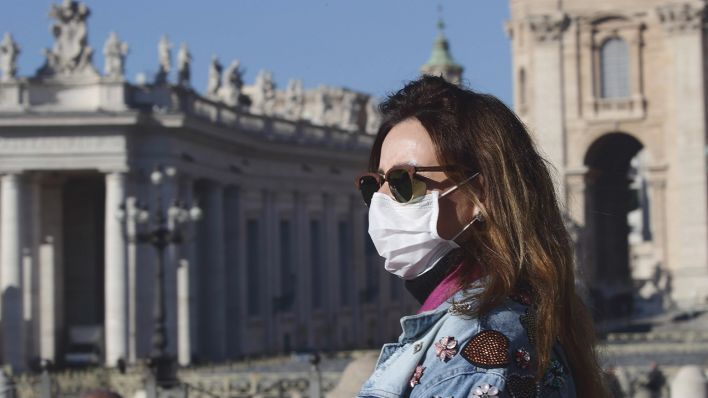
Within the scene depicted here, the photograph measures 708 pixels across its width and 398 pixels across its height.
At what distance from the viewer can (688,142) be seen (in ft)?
300

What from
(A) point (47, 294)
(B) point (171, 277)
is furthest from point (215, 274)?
(A) point (47, 294)

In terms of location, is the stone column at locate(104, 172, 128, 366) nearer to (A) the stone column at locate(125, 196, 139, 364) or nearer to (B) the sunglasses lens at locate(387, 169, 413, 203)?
(A) the stone column at locate(125, 196, 139, 364)

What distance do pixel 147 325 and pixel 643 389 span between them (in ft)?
101

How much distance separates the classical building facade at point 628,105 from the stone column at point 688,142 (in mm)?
48

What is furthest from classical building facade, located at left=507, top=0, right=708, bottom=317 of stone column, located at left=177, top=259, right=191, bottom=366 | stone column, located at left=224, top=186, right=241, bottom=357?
stone column, located at left=177, top=259, right=191, bottom=366

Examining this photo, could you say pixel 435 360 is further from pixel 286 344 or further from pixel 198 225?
pixel 286 344

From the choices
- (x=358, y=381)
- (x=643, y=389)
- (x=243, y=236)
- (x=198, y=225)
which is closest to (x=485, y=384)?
(x=358, y=381)

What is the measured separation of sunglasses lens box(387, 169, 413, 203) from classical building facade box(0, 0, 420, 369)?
4434 centimetres

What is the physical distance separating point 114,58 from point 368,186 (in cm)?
5331

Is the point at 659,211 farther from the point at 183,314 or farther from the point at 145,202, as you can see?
the point at 145,202

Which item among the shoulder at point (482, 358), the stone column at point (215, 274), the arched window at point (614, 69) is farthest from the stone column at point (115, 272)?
the shoulder at point (482, 358)

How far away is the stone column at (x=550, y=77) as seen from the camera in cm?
9300

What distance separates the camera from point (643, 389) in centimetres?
2845

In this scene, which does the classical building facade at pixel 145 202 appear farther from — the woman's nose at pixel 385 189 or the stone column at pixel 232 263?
the woman's nose at pixel 385 189
